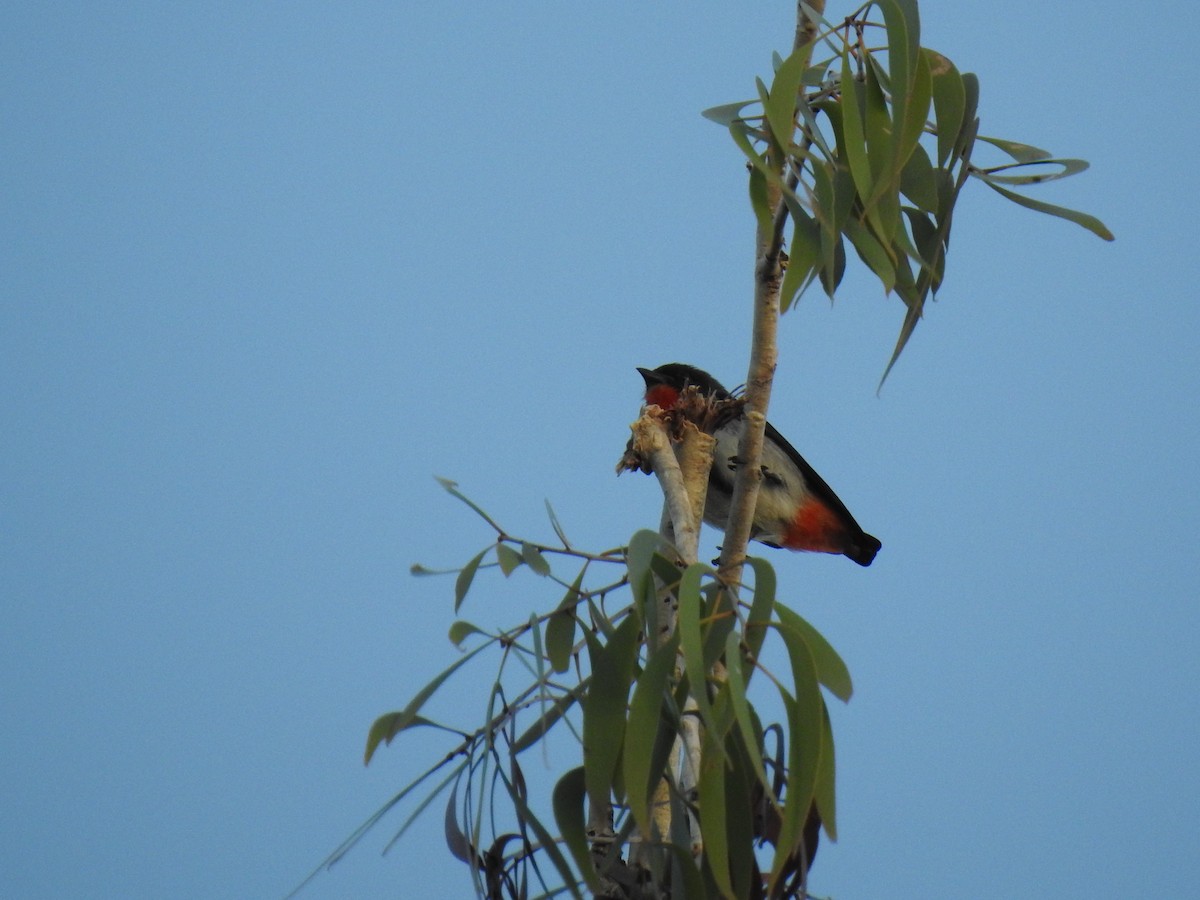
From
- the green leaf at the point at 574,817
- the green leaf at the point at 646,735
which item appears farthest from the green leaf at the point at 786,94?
the green leaf at the point at 574,817

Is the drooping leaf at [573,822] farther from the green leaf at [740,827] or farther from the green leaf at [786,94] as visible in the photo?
the green leaf at [786,94]

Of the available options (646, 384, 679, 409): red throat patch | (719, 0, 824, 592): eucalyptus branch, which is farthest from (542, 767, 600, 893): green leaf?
(646, 384, 679, 409): red throat patch

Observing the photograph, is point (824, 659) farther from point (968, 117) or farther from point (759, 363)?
point (968, 117)

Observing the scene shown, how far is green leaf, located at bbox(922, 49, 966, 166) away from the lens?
262cm

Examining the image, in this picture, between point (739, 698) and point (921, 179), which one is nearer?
point (739, 698)

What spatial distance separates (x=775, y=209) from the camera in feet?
9.22

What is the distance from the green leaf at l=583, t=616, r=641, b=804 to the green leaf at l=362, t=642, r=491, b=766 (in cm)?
27

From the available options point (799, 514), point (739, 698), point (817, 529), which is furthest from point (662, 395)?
point (739, 698)

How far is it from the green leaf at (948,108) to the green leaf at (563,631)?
121 cm

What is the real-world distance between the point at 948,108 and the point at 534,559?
133cm

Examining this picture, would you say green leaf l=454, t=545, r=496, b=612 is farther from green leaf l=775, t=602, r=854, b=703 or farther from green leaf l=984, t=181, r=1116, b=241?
green leaf l=984, t=181, r=1116, b=241

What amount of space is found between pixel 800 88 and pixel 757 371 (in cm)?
61

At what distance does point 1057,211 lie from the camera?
2.79 meters

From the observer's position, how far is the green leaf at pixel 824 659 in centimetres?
216
